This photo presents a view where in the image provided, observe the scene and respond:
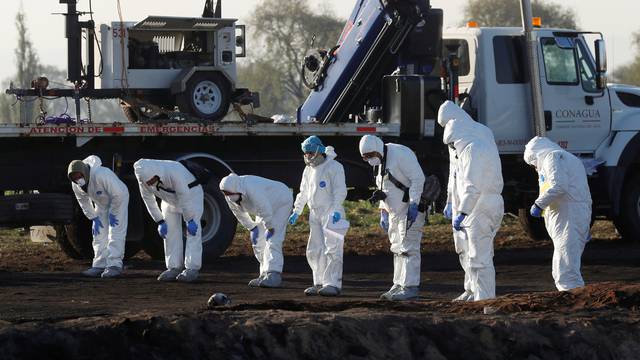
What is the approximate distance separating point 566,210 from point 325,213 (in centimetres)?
284

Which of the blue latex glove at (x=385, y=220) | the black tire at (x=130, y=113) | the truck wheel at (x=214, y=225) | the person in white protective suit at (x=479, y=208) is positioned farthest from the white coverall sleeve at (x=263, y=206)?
the black tire at (x=130, y=113)

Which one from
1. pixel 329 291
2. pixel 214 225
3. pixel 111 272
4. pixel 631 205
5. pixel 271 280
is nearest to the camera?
pixel 329 291

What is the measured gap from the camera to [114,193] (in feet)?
61.9

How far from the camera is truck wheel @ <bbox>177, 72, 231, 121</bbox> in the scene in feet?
68.8

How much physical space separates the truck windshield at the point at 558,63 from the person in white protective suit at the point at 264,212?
545 cm

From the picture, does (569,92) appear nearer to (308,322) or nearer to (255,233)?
(255,233)

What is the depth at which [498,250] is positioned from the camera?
22438 mm

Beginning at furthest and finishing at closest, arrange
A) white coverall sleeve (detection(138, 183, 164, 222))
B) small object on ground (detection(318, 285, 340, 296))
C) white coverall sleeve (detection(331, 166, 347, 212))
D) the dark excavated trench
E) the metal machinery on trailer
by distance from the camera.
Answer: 1. the metal machinery on trailer
2. white coverall sleeve (detection(138, 183, 164, 222))
3. white coverall sleeve (detection(331, 166, 347, 212))
4. small object on ground (detection(318, 285, 340, 296))
5. the dark excavated trench

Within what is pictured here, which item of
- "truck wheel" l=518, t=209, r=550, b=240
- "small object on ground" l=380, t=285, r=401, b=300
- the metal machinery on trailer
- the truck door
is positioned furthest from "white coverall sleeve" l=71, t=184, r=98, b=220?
"truck wheel" l=518, t=209, r=550, b=240

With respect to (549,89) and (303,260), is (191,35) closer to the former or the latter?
(303,260)

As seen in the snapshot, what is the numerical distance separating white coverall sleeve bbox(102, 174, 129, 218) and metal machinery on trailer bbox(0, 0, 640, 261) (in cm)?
78

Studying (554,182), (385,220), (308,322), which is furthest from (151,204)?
(308,322)

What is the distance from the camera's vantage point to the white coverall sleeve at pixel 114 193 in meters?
18.8

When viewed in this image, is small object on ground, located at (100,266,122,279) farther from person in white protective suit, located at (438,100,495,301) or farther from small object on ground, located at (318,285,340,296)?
person in white protective suit, located at (438,100,495,301)
